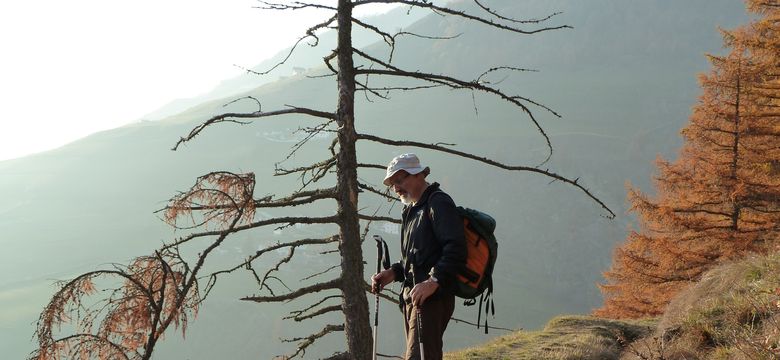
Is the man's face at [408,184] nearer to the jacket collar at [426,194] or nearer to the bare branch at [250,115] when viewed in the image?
the jacket collar at [426,194]

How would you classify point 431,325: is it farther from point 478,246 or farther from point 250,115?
point 250,115

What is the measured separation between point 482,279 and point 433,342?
604 millimetres

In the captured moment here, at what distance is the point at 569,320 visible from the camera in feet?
32.6

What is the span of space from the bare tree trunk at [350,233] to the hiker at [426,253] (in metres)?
1.42

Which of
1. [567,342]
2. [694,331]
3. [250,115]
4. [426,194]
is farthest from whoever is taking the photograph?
[567,342]

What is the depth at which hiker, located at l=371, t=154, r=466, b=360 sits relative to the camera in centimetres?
352

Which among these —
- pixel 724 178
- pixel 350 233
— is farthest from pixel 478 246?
pixel 724 178

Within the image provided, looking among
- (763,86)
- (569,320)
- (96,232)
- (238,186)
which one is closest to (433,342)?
(238,186)

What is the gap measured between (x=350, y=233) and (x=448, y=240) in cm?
220

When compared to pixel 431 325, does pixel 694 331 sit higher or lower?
lower

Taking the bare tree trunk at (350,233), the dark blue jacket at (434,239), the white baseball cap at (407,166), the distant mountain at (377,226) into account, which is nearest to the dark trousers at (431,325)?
the dark blue jacket at (434,239)

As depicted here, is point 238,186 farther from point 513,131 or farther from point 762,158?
point 513,131

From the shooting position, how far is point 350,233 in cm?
555

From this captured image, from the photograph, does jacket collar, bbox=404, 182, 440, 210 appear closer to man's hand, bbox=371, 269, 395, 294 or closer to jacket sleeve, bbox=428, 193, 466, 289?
jacket sleeve, bbox=428, 193, 466, 289
